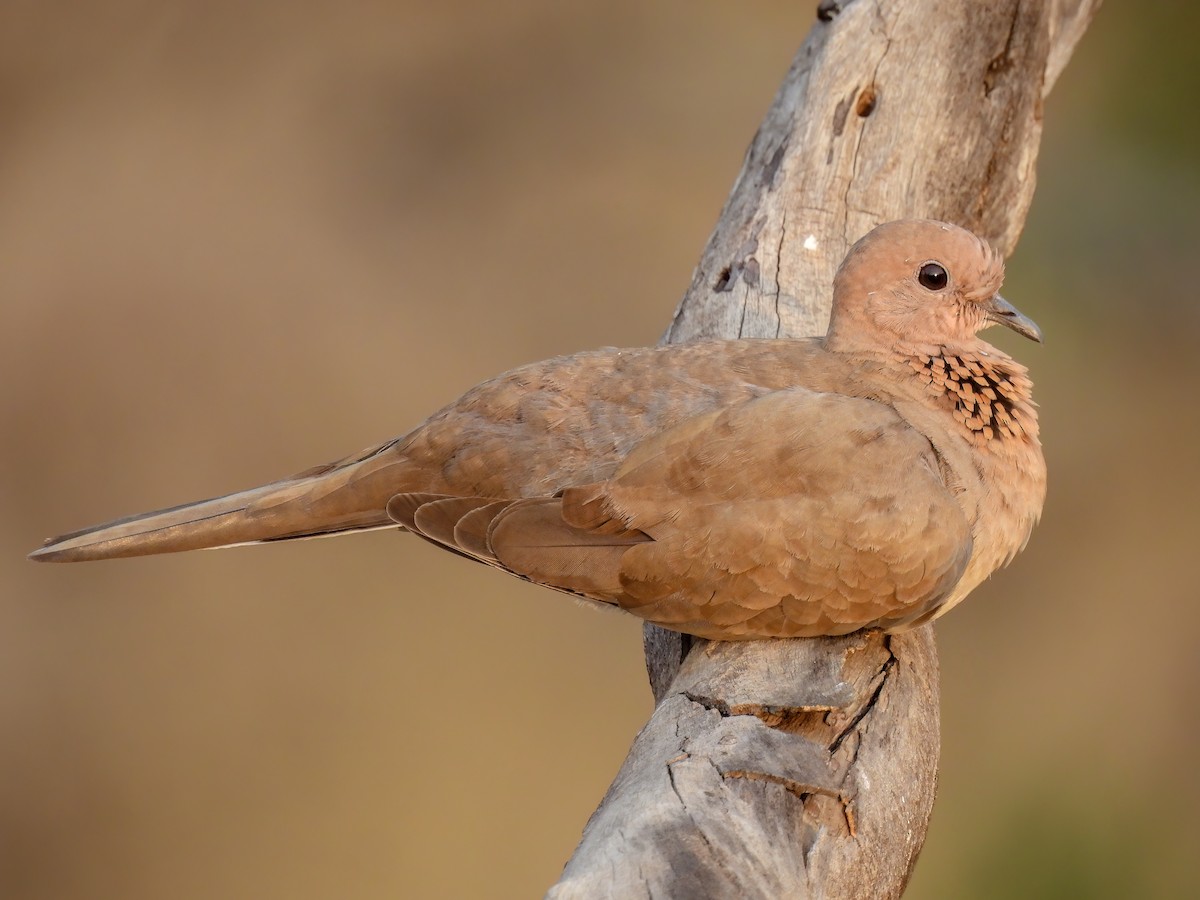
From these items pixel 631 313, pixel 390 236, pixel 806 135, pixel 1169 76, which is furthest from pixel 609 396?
pixel 1169 76

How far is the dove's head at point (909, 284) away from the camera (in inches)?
92.2

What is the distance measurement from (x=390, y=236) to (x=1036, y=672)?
317 centimetres

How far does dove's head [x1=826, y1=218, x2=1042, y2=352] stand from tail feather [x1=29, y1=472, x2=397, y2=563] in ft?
3.07

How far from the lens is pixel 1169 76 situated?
5754 mm

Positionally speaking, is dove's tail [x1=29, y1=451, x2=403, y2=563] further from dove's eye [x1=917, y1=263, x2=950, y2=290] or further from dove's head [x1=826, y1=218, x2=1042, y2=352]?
dove's eye [x1=917, y1=263, x2=950, y2=290]

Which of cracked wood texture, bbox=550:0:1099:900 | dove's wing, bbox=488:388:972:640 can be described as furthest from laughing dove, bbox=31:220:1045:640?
cracked wood texture, bbox=550:0:1099:900

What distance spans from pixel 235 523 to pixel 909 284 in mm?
1313

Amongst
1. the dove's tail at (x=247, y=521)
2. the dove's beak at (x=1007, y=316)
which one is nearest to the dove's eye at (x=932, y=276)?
the dove's beak at (x=1007, y=316)

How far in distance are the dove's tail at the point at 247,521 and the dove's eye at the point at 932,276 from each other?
3.46ft

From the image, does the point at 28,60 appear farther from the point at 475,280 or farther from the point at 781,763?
the point at 781,763

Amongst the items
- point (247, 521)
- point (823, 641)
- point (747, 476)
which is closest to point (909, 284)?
point (747, 476)

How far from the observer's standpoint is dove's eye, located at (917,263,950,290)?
7.72 feet

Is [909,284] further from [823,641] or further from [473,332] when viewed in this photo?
[473,332]

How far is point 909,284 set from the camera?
236 cm
